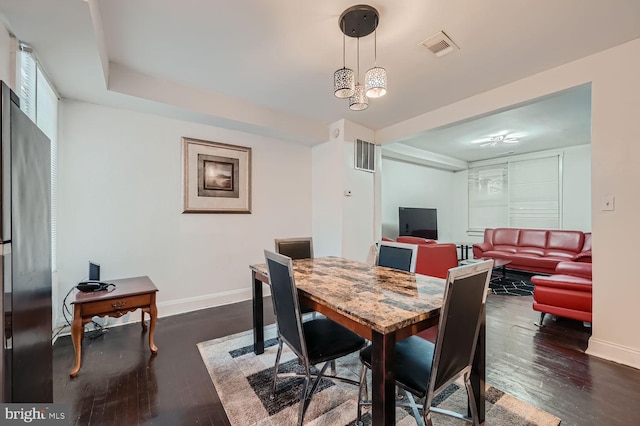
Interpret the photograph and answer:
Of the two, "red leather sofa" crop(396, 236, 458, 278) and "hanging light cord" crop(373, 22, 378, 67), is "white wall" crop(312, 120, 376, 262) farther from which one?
"hanging light cord" crop(373, 22, 378, 67)

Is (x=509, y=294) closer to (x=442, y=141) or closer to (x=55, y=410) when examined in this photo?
(x=442, y=141)

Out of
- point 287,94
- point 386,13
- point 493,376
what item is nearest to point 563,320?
point 493,376

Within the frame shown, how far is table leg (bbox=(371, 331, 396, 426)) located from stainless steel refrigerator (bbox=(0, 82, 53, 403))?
4.24 ft

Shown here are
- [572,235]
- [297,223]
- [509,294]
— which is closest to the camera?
[509,294]

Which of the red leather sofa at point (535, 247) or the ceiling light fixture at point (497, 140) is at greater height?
the ceiling light fixture at point (497, 140)

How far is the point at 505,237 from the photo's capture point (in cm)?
592

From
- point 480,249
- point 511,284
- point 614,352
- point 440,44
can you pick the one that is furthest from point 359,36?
point 480,249

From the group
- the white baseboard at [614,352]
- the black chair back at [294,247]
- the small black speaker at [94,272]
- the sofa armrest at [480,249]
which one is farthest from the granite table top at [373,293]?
the sofa armrest at [480,249]

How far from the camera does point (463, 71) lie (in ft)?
8.46

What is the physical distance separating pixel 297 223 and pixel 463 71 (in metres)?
2.89

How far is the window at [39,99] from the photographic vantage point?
5.86ft

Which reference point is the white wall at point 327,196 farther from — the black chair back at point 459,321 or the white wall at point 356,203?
the black chair back at point 459,321

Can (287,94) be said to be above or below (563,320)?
above

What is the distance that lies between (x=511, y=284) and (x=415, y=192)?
2.66 metres
